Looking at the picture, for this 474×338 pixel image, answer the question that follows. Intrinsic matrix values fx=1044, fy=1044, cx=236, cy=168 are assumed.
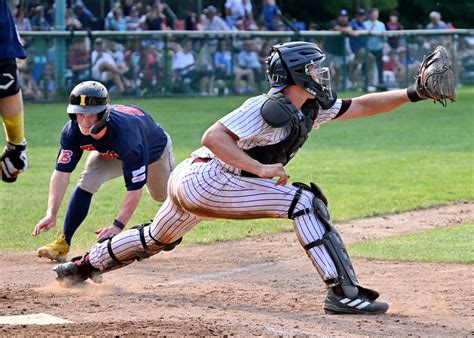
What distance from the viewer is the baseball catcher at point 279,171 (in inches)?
229

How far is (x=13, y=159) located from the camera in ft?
18.5

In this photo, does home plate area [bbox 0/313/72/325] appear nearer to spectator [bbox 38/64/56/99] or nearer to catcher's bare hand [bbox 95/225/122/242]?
catcher's bare hand [bbox 95/225/122/242]

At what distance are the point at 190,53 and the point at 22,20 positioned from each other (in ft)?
12.7

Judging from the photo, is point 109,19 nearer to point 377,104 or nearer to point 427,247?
point 427,247

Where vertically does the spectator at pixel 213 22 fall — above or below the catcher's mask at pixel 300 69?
below

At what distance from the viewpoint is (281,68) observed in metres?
6.04

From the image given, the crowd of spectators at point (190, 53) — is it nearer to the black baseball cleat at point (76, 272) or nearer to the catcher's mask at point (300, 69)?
the black baseball cleat at point (76, 272)

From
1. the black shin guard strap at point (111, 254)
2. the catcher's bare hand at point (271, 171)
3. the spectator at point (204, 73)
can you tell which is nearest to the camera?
the catcher's bare hand at point (271, 171)

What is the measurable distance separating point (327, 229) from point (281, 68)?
0.97 metres

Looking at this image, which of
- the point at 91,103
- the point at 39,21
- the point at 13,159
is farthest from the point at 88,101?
the point at 39,21

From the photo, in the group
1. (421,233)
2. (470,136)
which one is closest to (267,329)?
(421,233)

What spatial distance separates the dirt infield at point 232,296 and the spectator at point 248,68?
15321 mm

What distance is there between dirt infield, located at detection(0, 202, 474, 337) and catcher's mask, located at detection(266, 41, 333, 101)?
1.31 meters

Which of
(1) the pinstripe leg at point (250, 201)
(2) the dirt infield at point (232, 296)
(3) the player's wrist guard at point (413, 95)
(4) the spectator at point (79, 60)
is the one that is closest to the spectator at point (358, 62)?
(4) the spectator at point (79, 60)
